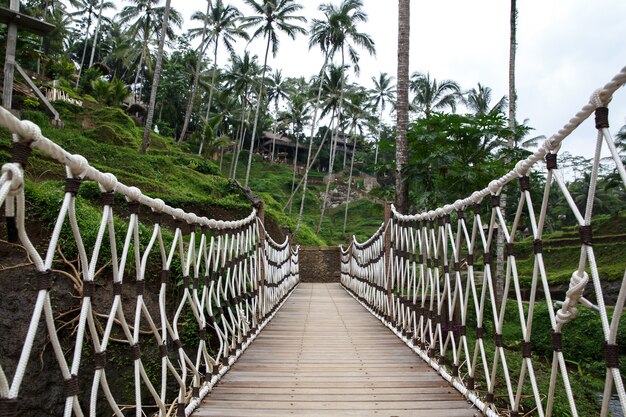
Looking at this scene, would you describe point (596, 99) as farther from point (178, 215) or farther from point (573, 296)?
point (178, 215)

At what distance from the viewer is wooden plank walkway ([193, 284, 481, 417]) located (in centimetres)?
240

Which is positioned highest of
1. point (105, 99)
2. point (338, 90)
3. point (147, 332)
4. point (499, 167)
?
point (338, 90)

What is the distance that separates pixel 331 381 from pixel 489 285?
1.15 metres

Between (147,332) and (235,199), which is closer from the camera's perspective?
(147,332)

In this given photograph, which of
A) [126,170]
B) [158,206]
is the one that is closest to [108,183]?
[158,206]

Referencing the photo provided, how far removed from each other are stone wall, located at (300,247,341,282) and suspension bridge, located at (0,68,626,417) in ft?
34.7

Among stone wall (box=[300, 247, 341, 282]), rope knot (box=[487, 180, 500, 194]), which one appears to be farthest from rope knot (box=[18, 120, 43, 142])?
stone wall (box=[300, 247, 341, 282])

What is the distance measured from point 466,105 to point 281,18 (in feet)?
35.9

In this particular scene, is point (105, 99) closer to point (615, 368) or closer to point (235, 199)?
point (235, 199)

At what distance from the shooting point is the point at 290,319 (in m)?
5.61

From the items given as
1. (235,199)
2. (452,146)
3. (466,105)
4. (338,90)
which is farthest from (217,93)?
(452,146)

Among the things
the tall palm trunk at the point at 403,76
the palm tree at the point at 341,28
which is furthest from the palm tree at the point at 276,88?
the tall palm trunk at the point at 403,76

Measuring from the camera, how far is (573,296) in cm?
169

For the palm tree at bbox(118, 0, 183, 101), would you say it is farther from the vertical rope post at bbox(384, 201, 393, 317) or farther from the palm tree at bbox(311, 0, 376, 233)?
the vertical rope post at bbox(384, 201, 393, 317)
